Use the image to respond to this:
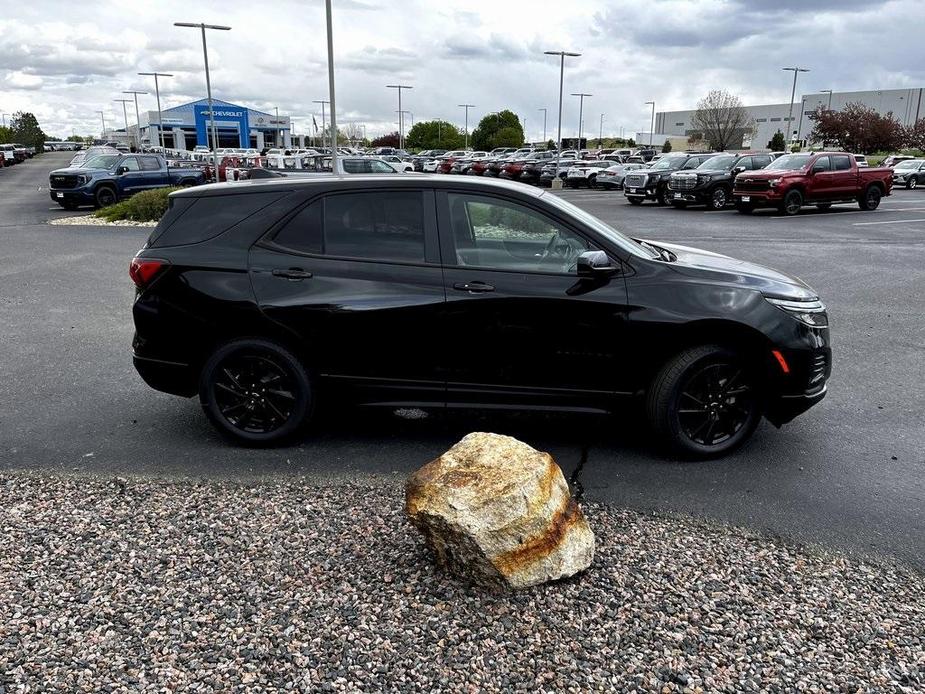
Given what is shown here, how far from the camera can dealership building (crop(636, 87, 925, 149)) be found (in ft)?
326

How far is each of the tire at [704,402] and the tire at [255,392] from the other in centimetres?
217

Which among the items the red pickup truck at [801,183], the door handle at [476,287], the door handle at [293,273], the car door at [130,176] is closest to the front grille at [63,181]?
the car door at [130,176]

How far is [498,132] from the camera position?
96.7 metres

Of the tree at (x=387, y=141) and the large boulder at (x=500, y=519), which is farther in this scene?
the tree at (x=387, y=141)

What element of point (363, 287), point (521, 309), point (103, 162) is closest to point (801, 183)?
point (521, 309)

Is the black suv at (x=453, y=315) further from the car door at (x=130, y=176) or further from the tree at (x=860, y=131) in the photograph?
the tree at (x=860, y=131)

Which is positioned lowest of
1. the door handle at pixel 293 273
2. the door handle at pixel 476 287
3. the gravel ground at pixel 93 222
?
the gravel ground at pixel 93 222

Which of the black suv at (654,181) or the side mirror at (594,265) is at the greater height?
the side mirror at (594,265)

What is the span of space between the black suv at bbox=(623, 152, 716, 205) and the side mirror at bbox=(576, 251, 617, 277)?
939 inches

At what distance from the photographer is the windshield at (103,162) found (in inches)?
1007

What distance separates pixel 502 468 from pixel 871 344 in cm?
585

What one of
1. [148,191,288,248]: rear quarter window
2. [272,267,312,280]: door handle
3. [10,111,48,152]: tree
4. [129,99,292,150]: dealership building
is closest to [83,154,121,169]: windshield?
[148,191,288,248]: rear quarter window

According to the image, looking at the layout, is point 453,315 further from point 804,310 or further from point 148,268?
point 804,310

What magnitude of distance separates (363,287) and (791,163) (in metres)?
22.3
